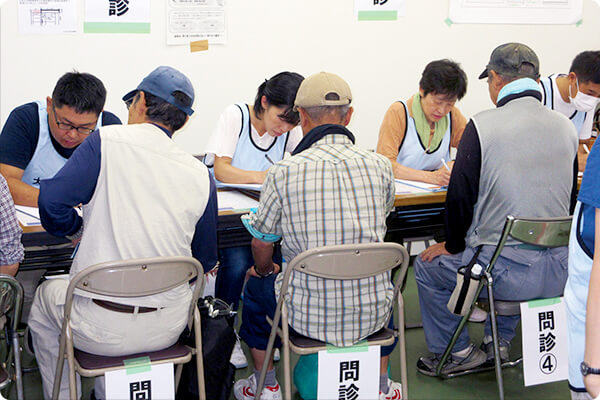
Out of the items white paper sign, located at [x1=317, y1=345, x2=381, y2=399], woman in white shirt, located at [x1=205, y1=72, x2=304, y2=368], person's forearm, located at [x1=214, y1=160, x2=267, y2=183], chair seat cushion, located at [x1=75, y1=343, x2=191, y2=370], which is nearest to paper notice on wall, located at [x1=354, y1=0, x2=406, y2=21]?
woman in white shirt, located at [x1=205, y1=72, x2=304, y2=368]

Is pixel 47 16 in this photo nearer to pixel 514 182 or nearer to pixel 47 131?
pixel 47 131

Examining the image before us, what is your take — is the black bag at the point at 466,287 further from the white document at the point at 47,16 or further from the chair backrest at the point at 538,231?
the white document at the point at 47,16

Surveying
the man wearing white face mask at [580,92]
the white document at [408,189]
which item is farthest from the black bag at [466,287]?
the man wearing white face mask at [580,92]

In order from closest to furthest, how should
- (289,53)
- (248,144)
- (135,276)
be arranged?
(135,276), (248,144), (289,53)

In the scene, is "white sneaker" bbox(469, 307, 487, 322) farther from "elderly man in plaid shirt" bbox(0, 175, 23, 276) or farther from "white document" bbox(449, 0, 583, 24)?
"white document" bbox(449, 0, 583, 24)

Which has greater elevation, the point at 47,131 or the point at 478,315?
the point at 47,131

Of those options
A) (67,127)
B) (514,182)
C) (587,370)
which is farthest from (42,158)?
(587,370)

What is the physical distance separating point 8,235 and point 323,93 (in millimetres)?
1068

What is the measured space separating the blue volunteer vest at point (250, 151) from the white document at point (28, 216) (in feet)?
3.18

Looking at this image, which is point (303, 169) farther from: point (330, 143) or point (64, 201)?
point (64, 201)

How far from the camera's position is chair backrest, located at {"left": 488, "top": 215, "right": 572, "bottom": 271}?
2.17 meters

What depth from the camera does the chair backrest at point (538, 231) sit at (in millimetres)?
2166

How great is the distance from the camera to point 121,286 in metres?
1.74

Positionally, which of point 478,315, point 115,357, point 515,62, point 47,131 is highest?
point 515,62
